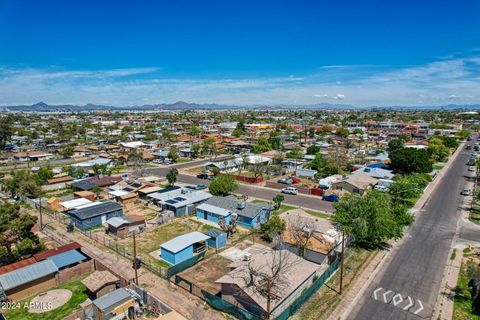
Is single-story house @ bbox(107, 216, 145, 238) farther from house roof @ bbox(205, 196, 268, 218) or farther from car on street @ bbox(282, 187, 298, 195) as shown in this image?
car on street @ bbox(282, 187, 298, 195)

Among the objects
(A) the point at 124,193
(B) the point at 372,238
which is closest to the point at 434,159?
(B) the point at 372,238

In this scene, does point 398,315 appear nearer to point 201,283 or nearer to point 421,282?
point 421,282

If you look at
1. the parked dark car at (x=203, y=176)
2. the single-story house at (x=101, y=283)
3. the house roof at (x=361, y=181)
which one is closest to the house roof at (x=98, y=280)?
the single-story house at (x=101, y=283)

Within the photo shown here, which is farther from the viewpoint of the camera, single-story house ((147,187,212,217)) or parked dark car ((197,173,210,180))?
parked dark car ((197,173,210,180))

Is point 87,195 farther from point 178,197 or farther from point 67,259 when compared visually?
point 67,259

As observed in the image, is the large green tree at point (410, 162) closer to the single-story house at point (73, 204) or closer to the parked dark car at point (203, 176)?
the parked dark car at point (203, 176)

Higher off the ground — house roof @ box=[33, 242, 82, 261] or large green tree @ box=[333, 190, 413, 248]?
large green tree @ box=[333, 190, 413, 248]

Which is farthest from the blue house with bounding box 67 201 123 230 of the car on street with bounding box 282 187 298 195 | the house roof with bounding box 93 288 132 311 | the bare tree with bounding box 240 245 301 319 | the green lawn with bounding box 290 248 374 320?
the green lawn with bounding box 290 248 374 320
